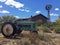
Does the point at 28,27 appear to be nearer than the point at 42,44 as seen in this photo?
No

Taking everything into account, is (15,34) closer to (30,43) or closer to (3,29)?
(3,29)

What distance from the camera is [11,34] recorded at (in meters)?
21.4

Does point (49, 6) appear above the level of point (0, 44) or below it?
above

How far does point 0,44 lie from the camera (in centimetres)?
1602

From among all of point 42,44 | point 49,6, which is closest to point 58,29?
point 42,44

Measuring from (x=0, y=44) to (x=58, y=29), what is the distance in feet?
66.2

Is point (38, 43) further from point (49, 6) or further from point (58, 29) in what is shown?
point (49, 6)

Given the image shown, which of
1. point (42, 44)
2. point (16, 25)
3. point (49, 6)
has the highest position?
point (49, 6)

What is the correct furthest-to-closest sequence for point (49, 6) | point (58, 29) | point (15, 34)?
point (49, 6)
point (58, 29)
point (15, 34)

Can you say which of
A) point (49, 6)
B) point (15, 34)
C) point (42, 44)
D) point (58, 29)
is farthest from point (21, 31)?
point (49, 6)

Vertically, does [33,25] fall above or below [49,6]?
below

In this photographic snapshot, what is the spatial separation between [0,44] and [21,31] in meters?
7.55

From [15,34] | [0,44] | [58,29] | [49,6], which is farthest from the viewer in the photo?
[49,6]

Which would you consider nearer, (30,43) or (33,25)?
(30,43)
